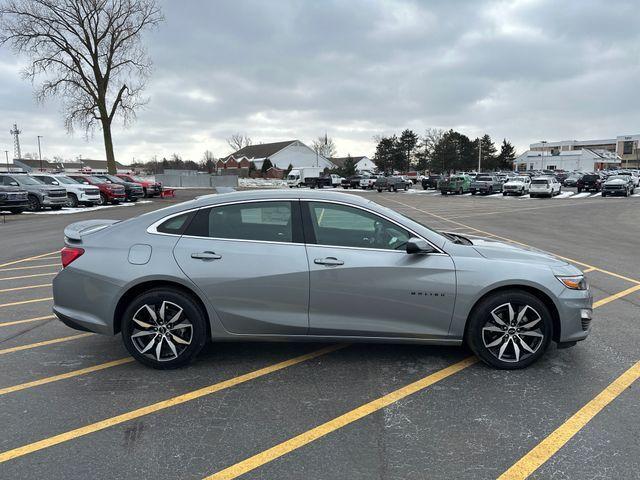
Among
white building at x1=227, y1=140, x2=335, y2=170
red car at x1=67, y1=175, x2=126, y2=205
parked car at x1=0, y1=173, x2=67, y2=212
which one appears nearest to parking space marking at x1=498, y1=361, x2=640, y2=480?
parked car at x1=0, y1=173, x2=67, y2=212

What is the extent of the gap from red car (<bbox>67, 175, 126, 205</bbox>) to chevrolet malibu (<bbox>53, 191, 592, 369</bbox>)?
2610 centimetres

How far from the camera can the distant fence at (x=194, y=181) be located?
6119cm

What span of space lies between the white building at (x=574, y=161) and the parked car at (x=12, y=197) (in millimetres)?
115854

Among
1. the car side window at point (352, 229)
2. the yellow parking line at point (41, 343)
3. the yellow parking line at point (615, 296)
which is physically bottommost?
the yellow parking line at point (615, 296)

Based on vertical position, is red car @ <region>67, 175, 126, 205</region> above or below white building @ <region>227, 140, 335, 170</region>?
below

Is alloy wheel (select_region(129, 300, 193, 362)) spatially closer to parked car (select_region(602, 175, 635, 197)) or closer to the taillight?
the taillight

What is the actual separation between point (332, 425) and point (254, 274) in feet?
4.46

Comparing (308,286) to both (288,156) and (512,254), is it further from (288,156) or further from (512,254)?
(288,156)

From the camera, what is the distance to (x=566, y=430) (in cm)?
314

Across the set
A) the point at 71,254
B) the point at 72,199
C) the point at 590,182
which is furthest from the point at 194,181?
the point at 71,254

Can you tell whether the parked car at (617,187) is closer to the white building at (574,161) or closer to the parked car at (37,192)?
the parked car at (37,192)

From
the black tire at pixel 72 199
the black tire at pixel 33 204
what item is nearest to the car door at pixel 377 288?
the black tire at pixel 33 204

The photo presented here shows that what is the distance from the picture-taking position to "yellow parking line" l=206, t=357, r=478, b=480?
2.74 m

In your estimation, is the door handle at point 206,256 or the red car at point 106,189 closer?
the door handle at point 206,256
